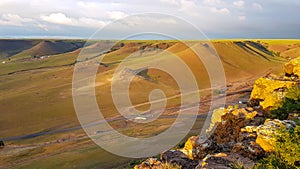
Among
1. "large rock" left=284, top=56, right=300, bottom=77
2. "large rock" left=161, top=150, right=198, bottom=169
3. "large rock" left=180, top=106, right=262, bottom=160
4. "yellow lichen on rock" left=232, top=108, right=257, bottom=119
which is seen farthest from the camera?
"large rock" left=284, top=56, right=300, bottom=77

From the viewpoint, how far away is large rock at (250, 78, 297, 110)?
16.8 m

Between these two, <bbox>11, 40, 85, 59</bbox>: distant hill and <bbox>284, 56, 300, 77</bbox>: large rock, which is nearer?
<bbox>284, 56, 300, 77</bbox>: large rock

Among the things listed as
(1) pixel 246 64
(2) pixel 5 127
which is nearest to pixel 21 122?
(2) pixel 5 127

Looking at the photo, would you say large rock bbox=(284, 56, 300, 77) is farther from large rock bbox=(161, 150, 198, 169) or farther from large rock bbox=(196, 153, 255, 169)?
large rock bbox=(196, 153, 255, 169)

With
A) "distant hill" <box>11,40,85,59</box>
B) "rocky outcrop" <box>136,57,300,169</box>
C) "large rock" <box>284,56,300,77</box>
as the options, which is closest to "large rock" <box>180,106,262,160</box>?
"rocky outcrop" <box>136,57,300,169</box>

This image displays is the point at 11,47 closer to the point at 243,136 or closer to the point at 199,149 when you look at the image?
the point at 199,149

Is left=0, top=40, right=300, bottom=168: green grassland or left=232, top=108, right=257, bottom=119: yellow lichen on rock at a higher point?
left=232, top=108, right=257, bottom=119: yellow lichen on rock

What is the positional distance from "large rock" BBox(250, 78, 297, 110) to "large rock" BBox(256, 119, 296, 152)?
553cm

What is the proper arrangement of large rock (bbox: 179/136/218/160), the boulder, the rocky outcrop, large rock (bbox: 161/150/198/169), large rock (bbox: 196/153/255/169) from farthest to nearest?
1. large rock (bbox: 179/136/218/160)
2. large rock (bbox: 161/150/198/169)
3. the boulder
4. the rocky outcrop
5. large rock (bbox: 196/153/255/169)

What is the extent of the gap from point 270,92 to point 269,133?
8089 millimetres

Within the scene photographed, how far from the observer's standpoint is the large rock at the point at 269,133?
10547 mm

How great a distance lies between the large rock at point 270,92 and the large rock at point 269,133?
18.2 feet

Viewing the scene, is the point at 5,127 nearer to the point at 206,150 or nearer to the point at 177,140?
the point at 177,140

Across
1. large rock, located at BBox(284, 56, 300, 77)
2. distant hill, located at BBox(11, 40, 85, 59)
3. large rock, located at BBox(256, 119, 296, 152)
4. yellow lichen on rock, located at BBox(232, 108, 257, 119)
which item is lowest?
yellow lichen on rock, located at BBox(232, 108, 257, 119)
